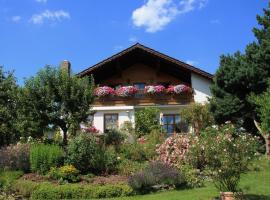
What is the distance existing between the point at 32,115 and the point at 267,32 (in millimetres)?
12772

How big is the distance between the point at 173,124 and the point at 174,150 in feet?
35.9

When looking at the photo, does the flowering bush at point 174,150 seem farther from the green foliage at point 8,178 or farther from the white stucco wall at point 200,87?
the white stucco wall at point 200,87

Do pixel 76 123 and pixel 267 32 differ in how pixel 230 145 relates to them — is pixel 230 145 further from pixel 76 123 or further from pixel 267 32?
pixel 267 32

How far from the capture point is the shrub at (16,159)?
62.7 feet

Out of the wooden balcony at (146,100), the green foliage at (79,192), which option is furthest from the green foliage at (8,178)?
the wooden balcony at (146,100)

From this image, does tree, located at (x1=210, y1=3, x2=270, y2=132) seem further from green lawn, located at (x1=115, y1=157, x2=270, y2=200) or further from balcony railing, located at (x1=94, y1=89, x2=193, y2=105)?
green lawn, located at (x1=115, y1=157, x2=270, y2=200)

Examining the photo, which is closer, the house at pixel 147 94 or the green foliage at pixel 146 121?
the green foliage at pixel 146 121

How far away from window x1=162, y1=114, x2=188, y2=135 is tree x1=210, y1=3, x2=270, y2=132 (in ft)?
17.2

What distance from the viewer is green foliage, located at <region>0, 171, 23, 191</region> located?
16.7 metres

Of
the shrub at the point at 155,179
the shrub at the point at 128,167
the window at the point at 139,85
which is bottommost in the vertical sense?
the shrub at the point at 155,179

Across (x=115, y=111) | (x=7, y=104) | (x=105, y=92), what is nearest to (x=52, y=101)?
(x=7, y=104)

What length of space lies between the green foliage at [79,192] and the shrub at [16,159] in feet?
10.5

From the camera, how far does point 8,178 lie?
1733 cm

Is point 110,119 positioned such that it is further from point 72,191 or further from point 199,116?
point 72,191
